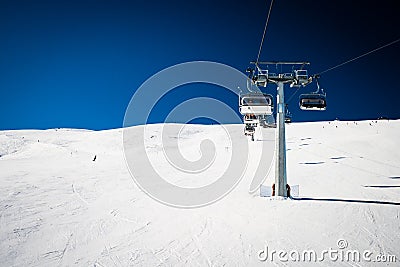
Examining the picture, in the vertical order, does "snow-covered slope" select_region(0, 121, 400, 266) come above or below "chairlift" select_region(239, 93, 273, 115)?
below

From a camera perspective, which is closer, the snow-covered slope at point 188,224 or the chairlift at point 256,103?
the snow-covered slope at point 188,224

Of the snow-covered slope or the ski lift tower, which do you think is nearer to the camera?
the snow-covered slope

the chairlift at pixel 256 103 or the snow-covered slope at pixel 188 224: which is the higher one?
the chairlift at pixel 256 103

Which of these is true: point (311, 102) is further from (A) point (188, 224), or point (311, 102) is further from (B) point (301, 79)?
(A) point (188, 224)

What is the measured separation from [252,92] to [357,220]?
708 centimetres

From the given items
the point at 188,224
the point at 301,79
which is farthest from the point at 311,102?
the point at 188,224

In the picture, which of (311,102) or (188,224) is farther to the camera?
(311,102)

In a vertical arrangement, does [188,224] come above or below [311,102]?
below

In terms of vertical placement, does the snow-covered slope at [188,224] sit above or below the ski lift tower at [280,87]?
below

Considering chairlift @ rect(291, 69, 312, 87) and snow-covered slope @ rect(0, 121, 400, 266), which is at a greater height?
chairlift @ rect(291, 69, 312, 87)

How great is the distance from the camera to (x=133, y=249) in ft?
20.5

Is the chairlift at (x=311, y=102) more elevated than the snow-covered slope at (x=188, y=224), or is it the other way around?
the chairlift at (x=311, y=102)

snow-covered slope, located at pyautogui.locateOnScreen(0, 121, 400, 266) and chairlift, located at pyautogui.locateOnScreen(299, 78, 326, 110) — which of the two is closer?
snow-covered slope, located at pyautogui.locateOnScreen(0, 121, 400, 266)

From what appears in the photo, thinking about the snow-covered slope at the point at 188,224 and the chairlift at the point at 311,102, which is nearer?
the snow-covered slope at the point at 188,224
